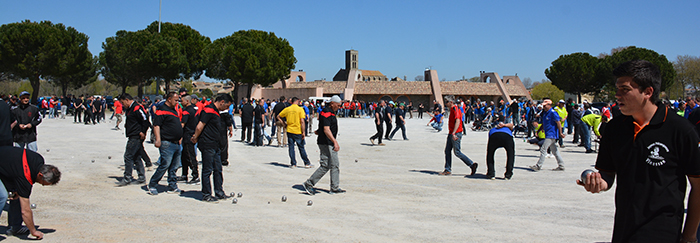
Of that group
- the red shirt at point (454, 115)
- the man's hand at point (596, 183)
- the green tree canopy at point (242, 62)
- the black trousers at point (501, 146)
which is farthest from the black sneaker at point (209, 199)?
the green tree canopy at point (242, 62)

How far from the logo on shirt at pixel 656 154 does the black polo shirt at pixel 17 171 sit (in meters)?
5.19

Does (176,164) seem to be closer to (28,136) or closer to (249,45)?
(28,136)

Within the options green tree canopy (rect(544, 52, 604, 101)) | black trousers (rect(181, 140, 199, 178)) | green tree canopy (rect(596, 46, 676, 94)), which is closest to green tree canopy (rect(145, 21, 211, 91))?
black trousers (rect(181, 140, 199, 178))

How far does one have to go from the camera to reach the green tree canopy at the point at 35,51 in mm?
41469

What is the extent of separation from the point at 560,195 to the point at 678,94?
72.2 meters

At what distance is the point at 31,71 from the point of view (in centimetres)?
4241

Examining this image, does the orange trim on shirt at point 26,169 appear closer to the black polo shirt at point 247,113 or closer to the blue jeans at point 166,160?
the blue jeans at point 166,160

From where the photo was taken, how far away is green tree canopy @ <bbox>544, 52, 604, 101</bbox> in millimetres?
66188

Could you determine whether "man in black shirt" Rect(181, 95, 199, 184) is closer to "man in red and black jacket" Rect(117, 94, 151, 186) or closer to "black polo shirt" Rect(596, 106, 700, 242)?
"man in red and black jacket" Rect(117, 94, 151, 186)

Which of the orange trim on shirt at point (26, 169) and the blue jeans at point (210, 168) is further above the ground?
the orange trim on shirt at point (26, 169)

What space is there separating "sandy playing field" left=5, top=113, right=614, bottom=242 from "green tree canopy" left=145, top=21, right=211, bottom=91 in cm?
3880

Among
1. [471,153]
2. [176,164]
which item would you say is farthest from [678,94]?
[176,164]

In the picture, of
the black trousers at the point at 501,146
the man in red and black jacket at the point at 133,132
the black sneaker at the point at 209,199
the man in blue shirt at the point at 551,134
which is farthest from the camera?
the man in blue shirt at the point at 551,134

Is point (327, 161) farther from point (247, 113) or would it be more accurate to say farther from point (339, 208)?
point (247, 113)
